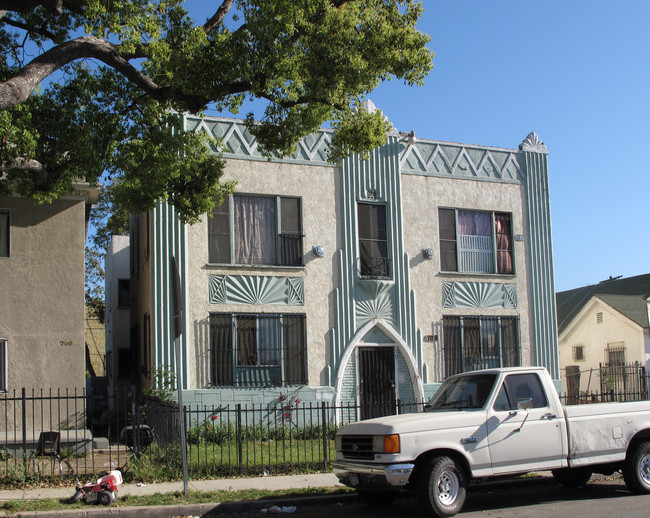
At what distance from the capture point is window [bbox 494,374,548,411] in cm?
966

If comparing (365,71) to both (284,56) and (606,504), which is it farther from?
(606,504)

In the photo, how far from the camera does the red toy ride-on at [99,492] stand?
32.0 feet

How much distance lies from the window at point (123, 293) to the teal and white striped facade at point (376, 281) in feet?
24.6

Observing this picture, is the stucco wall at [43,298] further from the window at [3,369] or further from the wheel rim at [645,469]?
the wheel rim at [645,469]

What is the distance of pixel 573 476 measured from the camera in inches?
434

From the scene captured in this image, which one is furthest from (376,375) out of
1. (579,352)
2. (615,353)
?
(579,352)

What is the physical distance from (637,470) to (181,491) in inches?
250

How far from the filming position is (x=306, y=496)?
10.5m

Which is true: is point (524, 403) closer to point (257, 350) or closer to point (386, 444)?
point (386, 444)

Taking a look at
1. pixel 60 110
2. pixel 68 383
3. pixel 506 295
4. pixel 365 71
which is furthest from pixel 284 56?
pixel 506 295

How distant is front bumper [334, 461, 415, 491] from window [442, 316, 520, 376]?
34.8 ft

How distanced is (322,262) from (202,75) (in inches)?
313

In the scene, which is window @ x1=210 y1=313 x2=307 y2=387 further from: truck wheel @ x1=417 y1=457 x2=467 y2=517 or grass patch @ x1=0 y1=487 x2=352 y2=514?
truck wheel @ x1=417 y1=457 x2=467 y2=517

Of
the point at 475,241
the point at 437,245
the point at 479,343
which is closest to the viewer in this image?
the point at 437,245
